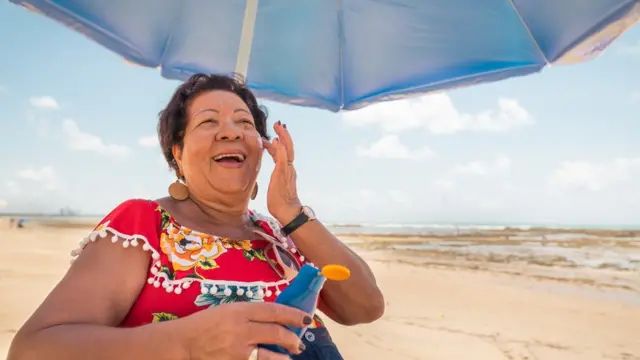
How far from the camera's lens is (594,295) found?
7.95m

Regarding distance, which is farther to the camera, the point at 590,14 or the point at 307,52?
the point at 307,52

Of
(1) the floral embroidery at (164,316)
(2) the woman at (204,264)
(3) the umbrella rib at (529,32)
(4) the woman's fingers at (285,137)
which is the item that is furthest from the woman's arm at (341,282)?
(3) the umbrella rib at (529,32)

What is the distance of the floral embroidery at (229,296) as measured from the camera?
132cm

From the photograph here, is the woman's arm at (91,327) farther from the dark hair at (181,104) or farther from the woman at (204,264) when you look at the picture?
the dark hair at (181,104)

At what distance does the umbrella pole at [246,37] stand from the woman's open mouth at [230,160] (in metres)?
0.83

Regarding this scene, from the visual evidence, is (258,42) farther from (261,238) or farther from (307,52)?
(261,238)

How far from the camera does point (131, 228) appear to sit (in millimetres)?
1329

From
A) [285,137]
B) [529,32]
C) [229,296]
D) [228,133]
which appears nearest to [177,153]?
[228,133]

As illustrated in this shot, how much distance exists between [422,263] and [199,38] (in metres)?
11.6

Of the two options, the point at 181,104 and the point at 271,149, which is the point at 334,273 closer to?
the point at 271,149

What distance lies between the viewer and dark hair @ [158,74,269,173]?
1.74m

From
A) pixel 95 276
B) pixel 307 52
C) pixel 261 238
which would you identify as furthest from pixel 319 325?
pixel 307 52

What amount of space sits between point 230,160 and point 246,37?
0.87m

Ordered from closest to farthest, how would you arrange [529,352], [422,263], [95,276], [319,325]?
[95,276]
[319,325]
[529,352]
[422,263]
